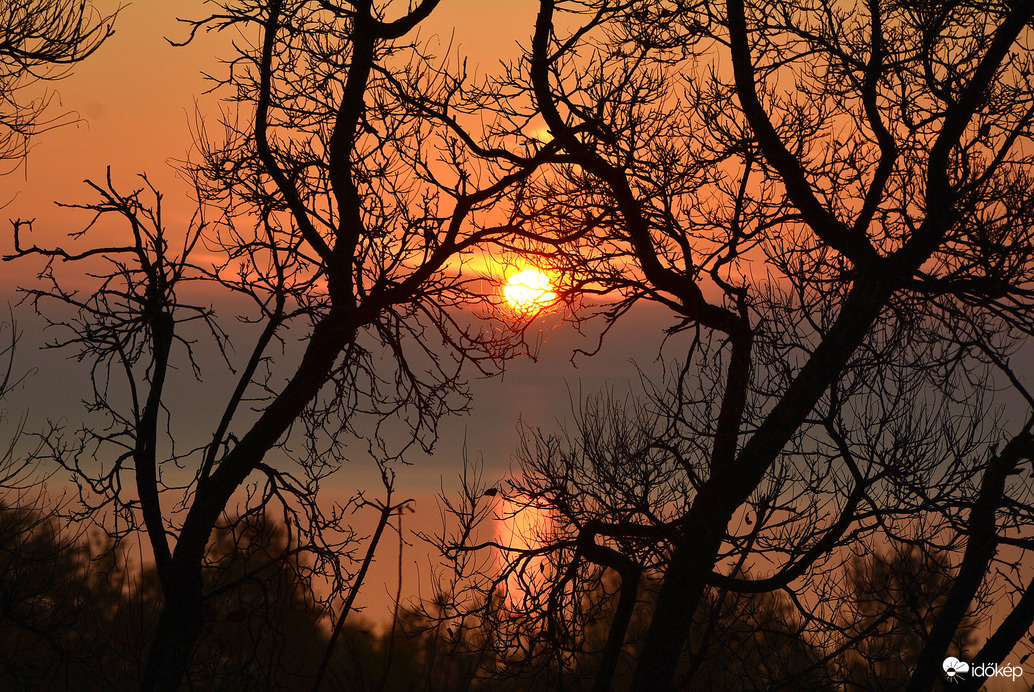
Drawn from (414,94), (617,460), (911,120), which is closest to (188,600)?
(617,460)

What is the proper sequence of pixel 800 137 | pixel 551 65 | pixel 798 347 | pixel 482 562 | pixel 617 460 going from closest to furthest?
1. pixel 798 347
2. pixel 551 65
3. pixel 800 137
4. pixel 617 460
5. pixel 482 562

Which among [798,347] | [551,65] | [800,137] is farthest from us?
[800,137]

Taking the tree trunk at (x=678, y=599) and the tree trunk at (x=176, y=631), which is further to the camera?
the tree trunk at (x=678, y=599)

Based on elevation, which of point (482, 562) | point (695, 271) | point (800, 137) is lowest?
point (482, 562)

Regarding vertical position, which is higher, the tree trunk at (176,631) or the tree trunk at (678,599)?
the tree trunk at (678,599)

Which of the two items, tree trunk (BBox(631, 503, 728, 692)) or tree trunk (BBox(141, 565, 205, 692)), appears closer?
tree trunk (BBox(141, 565, 205, 692))

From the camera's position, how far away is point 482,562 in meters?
13.1

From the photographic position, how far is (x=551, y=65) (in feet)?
32.6

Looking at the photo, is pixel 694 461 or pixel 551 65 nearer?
pixel 551 65

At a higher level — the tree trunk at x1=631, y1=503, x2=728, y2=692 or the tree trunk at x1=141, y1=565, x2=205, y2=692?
the tree trunk at x1=631, y1=503, x2=728, y2=692

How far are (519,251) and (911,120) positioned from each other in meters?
5.14

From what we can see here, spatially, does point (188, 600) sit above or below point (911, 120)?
below

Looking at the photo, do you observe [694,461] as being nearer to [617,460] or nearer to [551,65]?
[617,460]

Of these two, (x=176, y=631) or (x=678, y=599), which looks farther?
(x=678, y=599)
